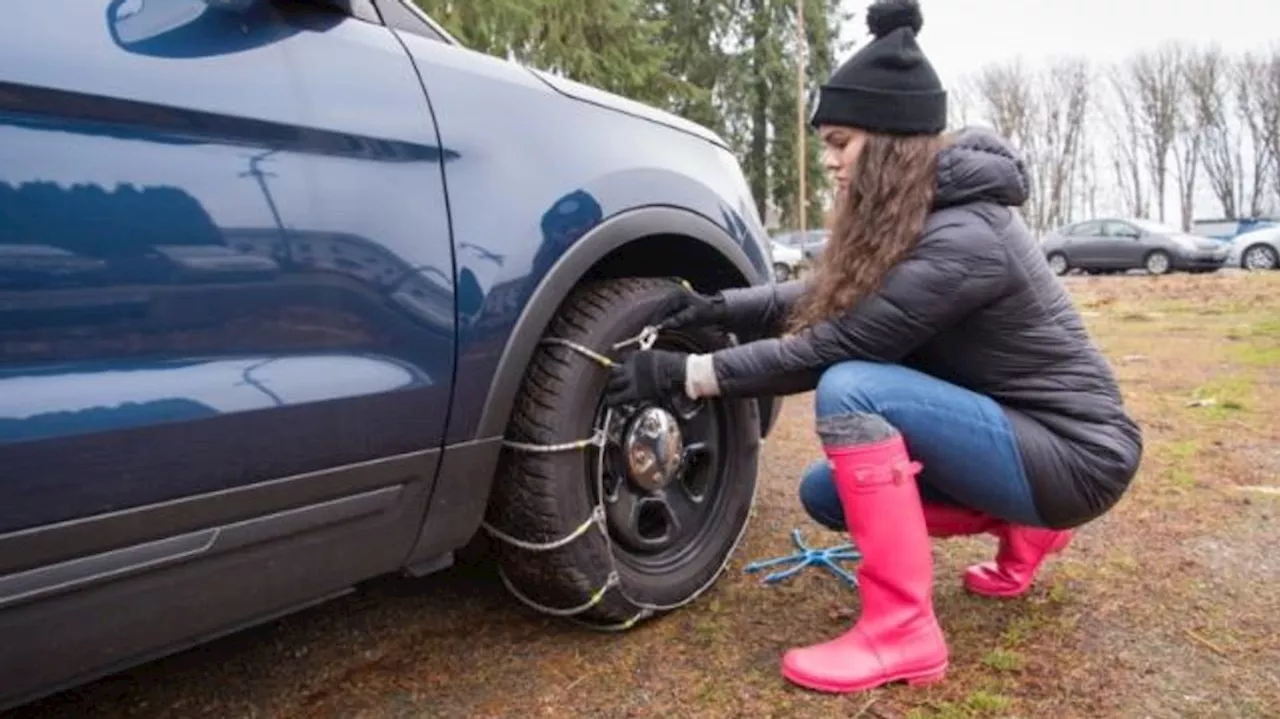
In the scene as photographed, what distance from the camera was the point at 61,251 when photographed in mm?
1135

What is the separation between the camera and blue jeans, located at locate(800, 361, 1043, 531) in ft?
5.90

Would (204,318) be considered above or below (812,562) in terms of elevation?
above

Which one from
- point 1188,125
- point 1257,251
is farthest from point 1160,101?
point 1257,251

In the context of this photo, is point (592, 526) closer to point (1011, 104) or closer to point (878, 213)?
point (878, 213)

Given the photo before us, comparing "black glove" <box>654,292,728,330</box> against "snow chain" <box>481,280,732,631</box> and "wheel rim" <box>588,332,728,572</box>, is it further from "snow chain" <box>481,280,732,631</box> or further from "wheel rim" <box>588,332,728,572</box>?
"wheel rim" <box>588,332,728,572</box>

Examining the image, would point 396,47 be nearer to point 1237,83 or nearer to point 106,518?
point 106,518

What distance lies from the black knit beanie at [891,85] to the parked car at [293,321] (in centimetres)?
42

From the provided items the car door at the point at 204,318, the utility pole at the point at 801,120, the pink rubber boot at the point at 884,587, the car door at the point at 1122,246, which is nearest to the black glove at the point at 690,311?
the pink rubber boot at the point at 884,587

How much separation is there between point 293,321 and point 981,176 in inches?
50.4

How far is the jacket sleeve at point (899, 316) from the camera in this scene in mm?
1754

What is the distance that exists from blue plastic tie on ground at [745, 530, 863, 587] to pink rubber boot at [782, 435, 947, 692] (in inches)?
18.2

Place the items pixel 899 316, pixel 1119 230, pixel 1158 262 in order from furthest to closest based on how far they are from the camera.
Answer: pixel 1119 230, pixel 1158 262, pixel 899 316

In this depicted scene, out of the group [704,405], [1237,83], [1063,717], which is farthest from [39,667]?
[1237,83]

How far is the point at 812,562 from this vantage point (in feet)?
7.75
